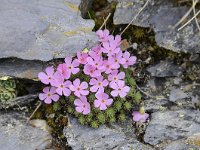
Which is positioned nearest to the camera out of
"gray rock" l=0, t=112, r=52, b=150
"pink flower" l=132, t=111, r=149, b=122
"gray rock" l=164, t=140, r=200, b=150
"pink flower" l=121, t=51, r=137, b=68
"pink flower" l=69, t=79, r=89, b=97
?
"gray rock" l=164, t=140, r=200, b=150

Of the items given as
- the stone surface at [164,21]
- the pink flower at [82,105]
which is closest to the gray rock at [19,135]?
the pink flower at [82,105]

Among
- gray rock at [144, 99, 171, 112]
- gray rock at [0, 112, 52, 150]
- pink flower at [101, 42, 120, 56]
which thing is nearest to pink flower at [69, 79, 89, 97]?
pink flower at [101, 42, 120, 56]

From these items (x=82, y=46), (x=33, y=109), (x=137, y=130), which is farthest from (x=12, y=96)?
(x=137, y=130)

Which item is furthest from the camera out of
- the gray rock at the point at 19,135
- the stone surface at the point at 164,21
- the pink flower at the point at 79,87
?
the stone surface at the point at 164,21

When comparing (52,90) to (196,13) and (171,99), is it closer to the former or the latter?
(171,99)

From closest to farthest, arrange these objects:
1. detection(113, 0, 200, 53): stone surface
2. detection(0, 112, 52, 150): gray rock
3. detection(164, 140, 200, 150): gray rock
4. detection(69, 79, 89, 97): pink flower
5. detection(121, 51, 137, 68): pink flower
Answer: detection(164, 140, 200, 150): gray rock, detection(0, 112, 52, 150): gray rock, detection(69, 79, 89, 97): pink flower, detection(121, 51, 137, 68): pink flower, detection(113, 0, 200, 53): stone surface

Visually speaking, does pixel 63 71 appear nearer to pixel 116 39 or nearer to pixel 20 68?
pixel 20 68

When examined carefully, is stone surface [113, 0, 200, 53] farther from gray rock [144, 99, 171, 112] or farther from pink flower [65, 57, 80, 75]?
pink flower [65, 57, 80, 75]

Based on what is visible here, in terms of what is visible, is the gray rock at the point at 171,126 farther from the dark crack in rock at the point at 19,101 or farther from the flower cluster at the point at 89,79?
the dark crack in rock at the point at 19,101
